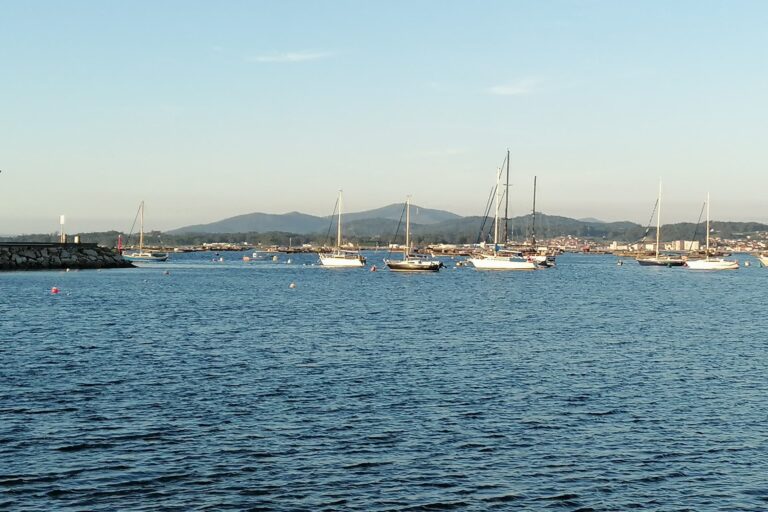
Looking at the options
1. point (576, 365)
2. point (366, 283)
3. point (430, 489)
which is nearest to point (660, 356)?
point (576, 365)

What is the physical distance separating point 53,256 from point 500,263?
258 ft

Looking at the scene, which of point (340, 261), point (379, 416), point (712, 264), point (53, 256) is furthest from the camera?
point (712, 264)

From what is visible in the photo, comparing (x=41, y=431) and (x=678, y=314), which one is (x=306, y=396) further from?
(x=678, y=314)

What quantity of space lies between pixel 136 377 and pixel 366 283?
9086cm

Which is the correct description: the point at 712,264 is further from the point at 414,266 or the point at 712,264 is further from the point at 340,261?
the point at 340,261

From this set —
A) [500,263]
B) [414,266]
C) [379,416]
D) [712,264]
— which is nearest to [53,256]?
[414,266]

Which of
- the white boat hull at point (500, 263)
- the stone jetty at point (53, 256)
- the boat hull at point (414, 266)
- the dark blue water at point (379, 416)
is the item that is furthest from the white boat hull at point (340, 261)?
the dark blue water at point (379, 416)

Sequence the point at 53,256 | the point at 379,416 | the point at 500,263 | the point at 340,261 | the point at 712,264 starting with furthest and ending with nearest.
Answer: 1. the point at 712,264
2. the point at 340,261
3. the point at 500,263
4. the point at 53,256
5. the point at 379,416

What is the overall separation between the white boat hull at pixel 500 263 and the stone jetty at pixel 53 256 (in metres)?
69.2

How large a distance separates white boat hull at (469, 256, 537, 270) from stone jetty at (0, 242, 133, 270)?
6919cm

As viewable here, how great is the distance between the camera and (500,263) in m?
165

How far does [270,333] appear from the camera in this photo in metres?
55.5

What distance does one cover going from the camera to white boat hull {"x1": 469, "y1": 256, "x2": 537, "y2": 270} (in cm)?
16325

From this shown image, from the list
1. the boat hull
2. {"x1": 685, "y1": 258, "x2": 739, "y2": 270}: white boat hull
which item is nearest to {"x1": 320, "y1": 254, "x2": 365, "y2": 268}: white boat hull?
the boat hull
